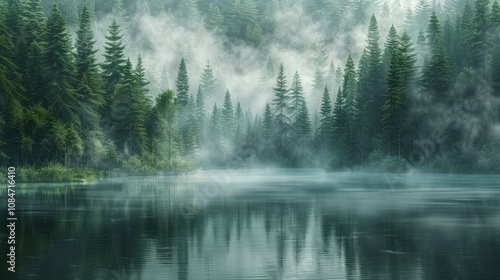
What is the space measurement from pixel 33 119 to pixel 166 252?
60497mm

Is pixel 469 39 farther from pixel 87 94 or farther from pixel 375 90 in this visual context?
pixel 87 94

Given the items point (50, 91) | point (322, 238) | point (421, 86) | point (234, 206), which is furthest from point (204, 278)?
point (421, 86)

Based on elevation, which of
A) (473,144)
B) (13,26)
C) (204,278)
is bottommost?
(204,278)

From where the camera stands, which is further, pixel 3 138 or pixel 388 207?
pixel 3 138

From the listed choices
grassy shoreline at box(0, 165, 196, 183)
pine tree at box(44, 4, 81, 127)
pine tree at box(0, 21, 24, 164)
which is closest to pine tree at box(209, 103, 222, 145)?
pine tree at box(44, 4, 81, 127)

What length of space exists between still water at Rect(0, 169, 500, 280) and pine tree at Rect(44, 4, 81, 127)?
44.4 metres

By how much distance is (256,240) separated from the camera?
26.2 meters

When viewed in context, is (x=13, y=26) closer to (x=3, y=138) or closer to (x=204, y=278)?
(x=3, y=138)

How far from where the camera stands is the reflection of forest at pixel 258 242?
19.2m

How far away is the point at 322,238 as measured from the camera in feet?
87.7

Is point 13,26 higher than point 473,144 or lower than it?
higher

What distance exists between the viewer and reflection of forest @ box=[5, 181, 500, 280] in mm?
19250

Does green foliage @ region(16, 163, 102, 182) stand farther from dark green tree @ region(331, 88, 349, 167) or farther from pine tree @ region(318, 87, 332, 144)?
pine tree @ region(318, 87, 332, 144)

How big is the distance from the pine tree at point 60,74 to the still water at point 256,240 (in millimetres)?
44366
